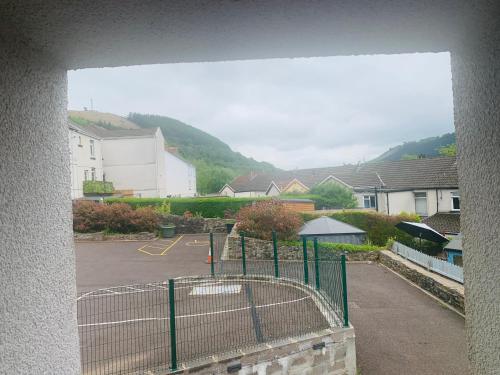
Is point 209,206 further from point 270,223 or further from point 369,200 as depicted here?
point 369,200

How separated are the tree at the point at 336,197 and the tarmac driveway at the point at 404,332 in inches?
606

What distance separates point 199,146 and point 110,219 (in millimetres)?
74328

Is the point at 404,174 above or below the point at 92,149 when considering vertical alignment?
below

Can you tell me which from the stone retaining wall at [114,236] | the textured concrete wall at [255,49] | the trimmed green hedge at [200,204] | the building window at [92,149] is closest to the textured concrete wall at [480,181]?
the textured concrete wall at [255,49]

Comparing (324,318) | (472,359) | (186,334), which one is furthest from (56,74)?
(324,318)

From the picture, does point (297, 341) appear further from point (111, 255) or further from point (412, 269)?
point (111, 255)

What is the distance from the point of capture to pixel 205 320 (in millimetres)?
6633

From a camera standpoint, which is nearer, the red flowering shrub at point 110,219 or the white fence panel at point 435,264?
the white fence panel at point 435,264

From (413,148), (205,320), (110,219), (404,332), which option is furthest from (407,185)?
(413,148)

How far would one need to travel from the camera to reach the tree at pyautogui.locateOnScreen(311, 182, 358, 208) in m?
25.3

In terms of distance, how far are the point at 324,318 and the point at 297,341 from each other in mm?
1479

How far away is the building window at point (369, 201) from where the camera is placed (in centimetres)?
2811

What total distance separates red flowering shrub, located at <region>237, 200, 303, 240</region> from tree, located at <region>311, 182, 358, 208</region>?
401 inches

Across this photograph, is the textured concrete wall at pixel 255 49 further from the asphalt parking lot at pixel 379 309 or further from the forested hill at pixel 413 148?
the forested hill at pixel 413 148
